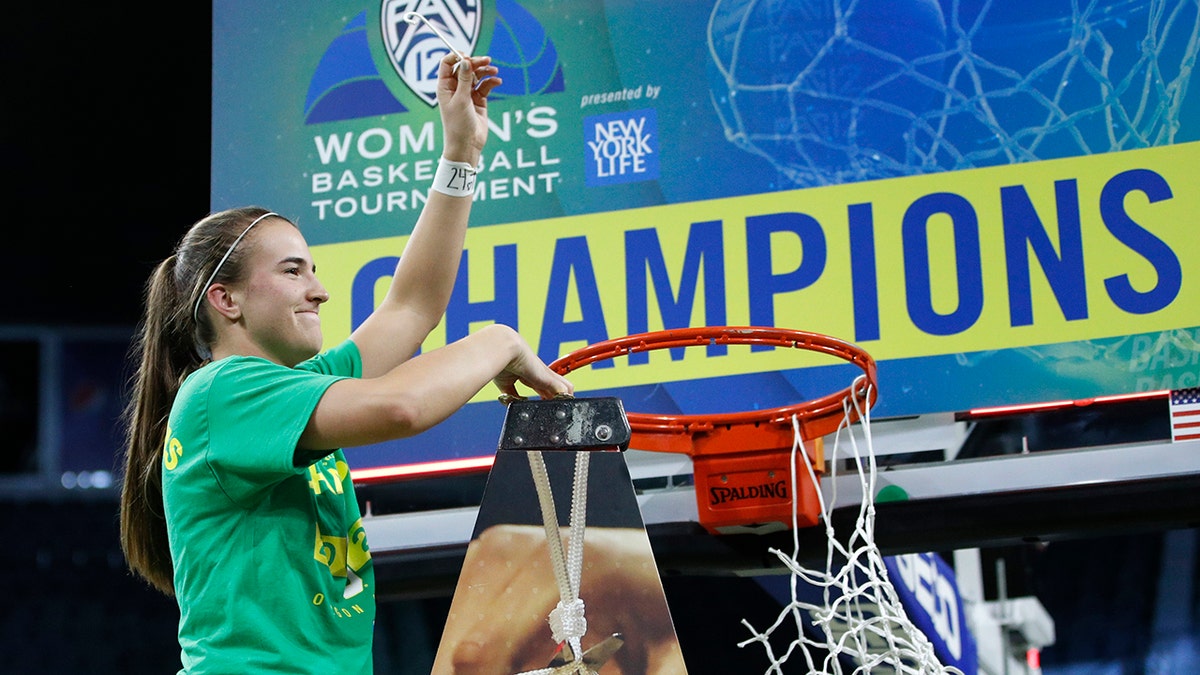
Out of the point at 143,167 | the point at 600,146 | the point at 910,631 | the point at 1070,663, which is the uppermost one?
the point at 143,167

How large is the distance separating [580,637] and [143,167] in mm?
4304

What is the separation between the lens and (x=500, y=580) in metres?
1.37

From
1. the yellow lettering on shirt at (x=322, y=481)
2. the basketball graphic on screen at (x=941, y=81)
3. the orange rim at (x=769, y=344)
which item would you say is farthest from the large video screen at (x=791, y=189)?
the yellow lettering on shirt at (x=322, y=481)

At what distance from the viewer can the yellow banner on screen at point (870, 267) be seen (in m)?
2.06

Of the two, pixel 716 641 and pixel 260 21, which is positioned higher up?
pixel 260 21

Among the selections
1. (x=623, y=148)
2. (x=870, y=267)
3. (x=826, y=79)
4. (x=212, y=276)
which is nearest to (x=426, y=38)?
(x=623, y=148)

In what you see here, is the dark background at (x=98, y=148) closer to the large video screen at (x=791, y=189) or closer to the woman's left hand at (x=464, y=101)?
the large video screen at (x=791, y=189)

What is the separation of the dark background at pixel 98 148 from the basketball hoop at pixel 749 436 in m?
3.04

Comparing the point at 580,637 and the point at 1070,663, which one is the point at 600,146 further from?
the point at 1070,663

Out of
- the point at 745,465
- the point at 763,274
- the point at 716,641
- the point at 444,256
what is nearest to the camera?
the point at 444,256

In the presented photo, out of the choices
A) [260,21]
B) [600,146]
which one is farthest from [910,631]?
[260,21]

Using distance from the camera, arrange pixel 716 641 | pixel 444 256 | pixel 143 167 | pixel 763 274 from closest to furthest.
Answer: pixel 444 256 < pixel 763 274 < pixel 716 641 < pixel 143 167

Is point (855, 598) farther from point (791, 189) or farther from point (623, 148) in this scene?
point (623, 148)

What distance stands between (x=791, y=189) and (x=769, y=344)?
0.34 metres
